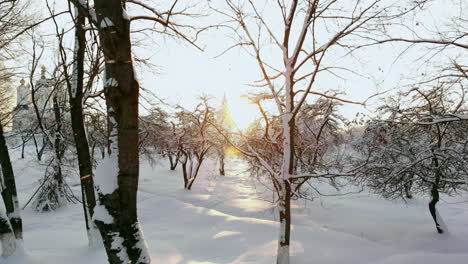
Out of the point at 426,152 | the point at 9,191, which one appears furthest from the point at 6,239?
the point at 426,152

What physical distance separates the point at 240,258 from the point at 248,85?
15.6 feet

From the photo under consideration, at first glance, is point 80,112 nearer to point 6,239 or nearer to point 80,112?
point 80,112

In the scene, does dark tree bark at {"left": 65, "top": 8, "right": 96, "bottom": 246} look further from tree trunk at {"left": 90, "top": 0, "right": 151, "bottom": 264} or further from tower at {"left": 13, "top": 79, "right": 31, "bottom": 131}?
tree trunk at {"left": 90, "top": 0, "right": 151, "bottom": 264}

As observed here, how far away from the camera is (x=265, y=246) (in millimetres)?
8102

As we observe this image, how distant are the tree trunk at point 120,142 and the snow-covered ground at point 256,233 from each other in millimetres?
3743

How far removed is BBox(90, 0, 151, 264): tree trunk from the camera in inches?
96.9

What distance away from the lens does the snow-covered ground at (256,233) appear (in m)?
6.82

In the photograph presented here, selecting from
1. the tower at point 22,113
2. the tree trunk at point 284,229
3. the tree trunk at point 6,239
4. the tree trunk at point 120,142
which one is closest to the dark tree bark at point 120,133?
the tree trunk at point 120,142

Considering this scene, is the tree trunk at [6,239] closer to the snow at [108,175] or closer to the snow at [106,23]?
the snow at [108,175]

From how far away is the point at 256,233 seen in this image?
9.66 metres

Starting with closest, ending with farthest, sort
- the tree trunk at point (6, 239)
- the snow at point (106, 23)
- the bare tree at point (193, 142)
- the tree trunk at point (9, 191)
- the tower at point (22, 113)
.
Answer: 1. the snow at point (106, 23)
2. the tree trunk at point (6, 239)
3. the tree trunk at point (9, 191)
4. the tower at point (22, 113)
5. the bare tree at point (193, 142)

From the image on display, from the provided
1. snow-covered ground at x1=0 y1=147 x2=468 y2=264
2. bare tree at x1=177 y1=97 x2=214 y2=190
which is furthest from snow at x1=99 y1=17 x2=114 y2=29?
bare tree at x1=177 y1=97 x2=214 y2=190

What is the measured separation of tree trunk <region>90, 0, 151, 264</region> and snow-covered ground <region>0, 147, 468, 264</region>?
3743 mm

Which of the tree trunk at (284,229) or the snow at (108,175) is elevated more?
the snow at (108,175)
